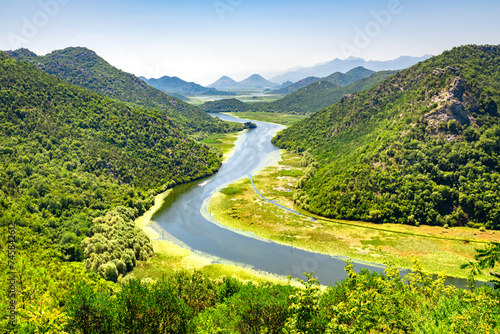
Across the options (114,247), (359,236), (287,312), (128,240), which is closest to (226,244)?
(128,240)

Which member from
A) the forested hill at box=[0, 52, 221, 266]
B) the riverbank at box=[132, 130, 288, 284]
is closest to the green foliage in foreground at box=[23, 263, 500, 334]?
the riverbank at box=[132, 130, 288, 284]

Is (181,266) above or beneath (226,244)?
beneath

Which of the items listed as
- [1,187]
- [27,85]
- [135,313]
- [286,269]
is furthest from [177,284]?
[27,85]

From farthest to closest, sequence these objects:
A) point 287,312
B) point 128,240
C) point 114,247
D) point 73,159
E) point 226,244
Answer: point 73,159
point 226,244
point 128,240
point 114,247
point 287,312

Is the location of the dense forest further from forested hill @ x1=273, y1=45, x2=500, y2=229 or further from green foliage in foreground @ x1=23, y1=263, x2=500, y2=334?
forested hill @ x1=273, y1=45, x2=500, y2=229

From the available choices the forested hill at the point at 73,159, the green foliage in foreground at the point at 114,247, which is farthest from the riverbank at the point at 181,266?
the forested hill at the point at 73,159

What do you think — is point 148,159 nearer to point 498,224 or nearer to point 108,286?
point 108,286

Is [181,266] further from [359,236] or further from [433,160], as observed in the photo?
[433,160]

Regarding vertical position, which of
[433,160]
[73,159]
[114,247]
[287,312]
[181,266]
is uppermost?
[433,160]
